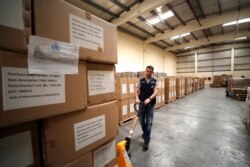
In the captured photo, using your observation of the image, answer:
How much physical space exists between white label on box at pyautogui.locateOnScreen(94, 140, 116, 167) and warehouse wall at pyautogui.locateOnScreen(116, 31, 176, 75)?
820 centimetres

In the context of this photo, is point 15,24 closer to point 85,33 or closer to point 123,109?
point 85,33

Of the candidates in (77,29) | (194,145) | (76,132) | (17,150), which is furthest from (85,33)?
(194,145)

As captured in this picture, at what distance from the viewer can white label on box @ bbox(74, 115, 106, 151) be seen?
107 cm

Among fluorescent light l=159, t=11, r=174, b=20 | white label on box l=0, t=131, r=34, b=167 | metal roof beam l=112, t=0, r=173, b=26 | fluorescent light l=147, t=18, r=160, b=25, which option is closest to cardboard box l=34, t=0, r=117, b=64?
white label on box l=0, t=131, r=34, b=167

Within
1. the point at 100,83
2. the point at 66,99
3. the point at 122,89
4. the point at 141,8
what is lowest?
the point at 122,89

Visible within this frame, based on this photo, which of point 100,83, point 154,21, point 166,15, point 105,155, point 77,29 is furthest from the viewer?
point 154,21

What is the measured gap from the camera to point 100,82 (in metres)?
1.29

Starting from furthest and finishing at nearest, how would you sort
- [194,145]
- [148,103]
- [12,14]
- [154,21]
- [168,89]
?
1. [154,21]
2. [168,89]
3. [194,145]
4. [148,103]
5. [12,14]

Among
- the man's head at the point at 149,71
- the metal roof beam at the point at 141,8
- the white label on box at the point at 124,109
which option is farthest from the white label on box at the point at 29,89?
the metal roof beam at the point at 141,8

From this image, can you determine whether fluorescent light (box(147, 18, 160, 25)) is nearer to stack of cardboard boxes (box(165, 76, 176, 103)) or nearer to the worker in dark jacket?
stack of cardboard boxes (box(165, 76, 176, 103))

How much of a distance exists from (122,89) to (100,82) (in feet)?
10.4

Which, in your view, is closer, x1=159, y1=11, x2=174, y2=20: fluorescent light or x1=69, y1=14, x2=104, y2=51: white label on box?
x1=69, y1=14, x2=104, y2=51: white label on box

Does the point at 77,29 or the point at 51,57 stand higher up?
the point at 77,29

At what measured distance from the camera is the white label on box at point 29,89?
2.30 ft
